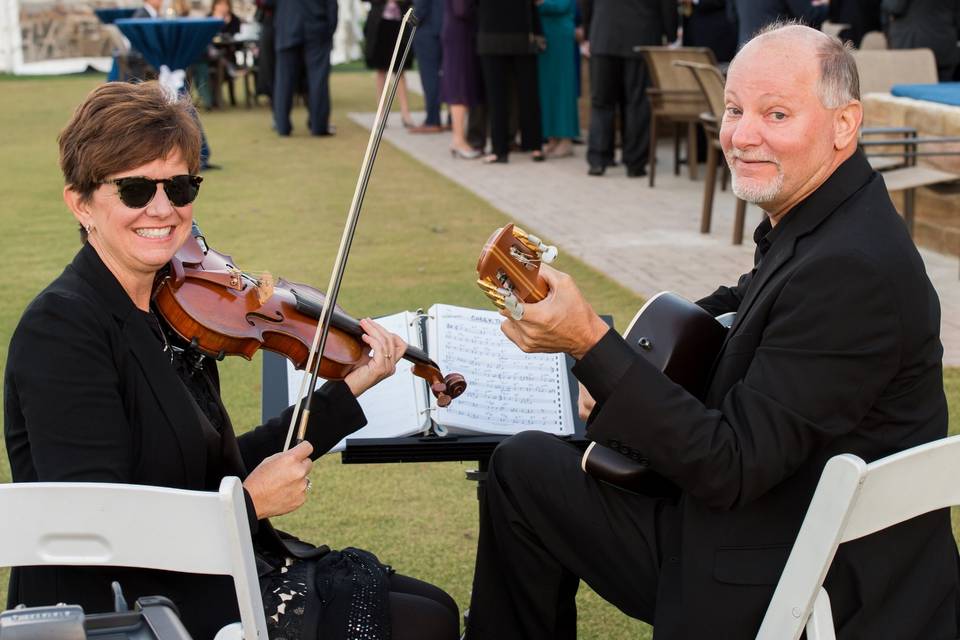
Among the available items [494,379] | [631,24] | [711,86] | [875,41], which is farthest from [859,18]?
[494,379]

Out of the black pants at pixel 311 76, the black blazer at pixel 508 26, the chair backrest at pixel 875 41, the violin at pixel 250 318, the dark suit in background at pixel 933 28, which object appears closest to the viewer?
the violin at pixel 250 318

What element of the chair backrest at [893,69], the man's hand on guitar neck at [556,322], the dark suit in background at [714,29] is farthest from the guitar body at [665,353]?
the dark suit in background at [714,29]

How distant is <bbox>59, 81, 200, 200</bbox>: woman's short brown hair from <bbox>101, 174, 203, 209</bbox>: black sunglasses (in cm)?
3

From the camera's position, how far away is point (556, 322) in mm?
2295

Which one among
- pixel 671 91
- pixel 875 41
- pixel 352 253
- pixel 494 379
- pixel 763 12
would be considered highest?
pixel 763 12

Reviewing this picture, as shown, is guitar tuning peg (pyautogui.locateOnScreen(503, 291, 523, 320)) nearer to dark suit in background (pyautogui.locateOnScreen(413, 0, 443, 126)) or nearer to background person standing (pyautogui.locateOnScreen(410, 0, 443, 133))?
background person standing (pyautogui.locateOnScreen(410, 0, 443, 133))

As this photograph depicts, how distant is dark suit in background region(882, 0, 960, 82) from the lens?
10320 millimetres

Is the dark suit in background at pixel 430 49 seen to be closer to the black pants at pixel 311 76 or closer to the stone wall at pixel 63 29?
the black pants at pixel 311 76

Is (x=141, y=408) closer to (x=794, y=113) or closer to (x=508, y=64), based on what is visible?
(x=794, y=113)

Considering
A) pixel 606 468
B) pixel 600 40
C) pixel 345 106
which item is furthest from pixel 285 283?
pixel 345 106

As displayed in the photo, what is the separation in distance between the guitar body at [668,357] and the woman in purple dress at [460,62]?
413 inches

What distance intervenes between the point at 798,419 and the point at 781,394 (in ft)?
0.18

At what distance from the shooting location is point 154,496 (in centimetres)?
186

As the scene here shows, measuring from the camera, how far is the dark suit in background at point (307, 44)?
14.5 metres
